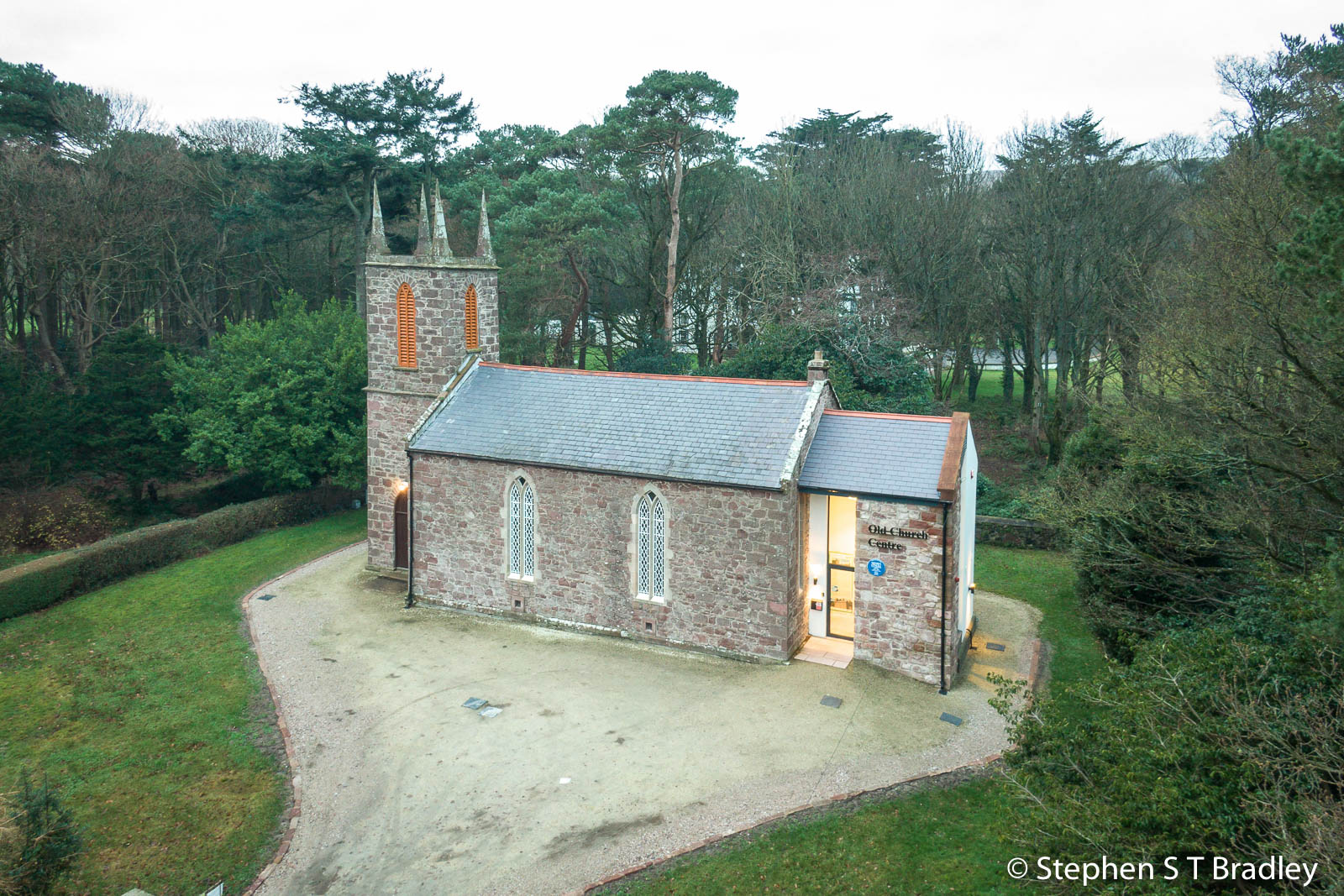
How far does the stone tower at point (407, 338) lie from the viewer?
26109 mm

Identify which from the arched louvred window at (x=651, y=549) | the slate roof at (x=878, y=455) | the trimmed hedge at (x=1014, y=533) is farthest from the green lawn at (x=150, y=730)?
the trimmed hedge at (x=1014, y=533)

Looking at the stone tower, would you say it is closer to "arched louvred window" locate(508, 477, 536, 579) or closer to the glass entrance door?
"arched louvred window" locate(508, 477, 536, 579)

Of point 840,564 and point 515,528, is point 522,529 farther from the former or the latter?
point 840,564

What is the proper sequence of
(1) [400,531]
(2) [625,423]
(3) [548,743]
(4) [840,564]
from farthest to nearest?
1. (1) [400,531]
2. (2) [625,423]
3. (4) [840,564]
4. (3) [548,743]

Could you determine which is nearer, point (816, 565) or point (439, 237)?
point (816, 565)

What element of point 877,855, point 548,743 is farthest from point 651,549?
point 877,855

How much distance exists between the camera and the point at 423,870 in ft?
46.7

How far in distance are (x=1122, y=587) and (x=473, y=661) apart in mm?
15125

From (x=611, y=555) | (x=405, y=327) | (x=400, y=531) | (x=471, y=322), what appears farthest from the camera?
(x=400, y=531)

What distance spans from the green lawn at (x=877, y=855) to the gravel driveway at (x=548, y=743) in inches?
27.7

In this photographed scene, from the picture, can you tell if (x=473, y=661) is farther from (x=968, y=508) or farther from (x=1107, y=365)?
(x=1107, y=365)

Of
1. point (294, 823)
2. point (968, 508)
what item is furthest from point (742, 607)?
point (294, 823)

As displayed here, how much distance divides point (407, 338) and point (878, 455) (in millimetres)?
14261

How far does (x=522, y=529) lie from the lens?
932 inches
